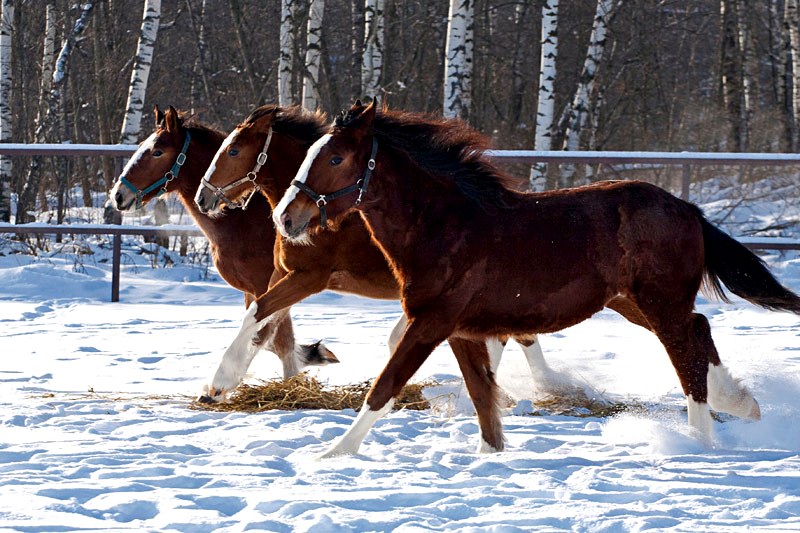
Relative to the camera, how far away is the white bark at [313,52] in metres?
13.1

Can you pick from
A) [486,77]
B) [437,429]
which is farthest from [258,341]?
[486,77]

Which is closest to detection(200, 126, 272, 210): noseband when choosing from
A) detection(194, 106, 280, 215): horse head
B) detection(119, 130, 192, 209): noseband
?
detection(194, 106, 280, 215): horse head

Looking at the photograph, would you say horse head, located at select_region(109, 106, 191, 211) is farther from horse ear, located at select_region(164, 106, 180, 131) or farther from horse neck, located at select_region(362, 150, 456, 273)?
horse neck, located at select_region(362, 150, 456, 273)

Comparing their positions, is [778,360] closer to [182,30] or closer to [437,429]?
[437,429]

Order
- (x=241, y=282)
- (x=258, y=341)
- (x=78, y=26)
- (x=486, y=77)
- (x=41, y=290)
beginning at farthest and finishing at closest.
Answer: (x=486, y=77)
(x=78, y=26)
(x=41, y=290)
(x=241, y=282)
(x=258, y=341)

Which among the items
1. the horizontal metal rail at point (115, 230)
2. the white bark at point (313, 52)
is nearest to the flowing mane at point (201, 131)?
the horizontal metal rail at point (115, 230)

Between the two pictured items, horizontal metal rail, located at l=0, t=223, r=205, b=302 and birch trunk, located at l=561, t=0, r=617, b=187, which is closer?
horizontal metal rail, located at l=0, t=223, r=205, b=302

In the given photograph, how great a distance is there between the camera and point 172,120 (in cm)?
616

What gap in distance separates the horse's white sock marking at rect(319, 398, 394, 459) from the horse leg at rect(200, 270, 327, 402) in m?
1.27

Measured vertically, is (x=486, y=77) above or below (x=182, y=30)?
below

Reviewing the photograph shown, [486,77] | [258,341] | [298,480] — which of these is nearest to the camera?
[298,480]

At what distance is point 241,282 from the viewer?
19.8ft

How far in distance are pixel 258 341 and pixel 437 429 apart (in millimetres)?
1173

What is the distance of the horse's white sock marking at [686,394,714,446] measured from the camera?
15.0ft
